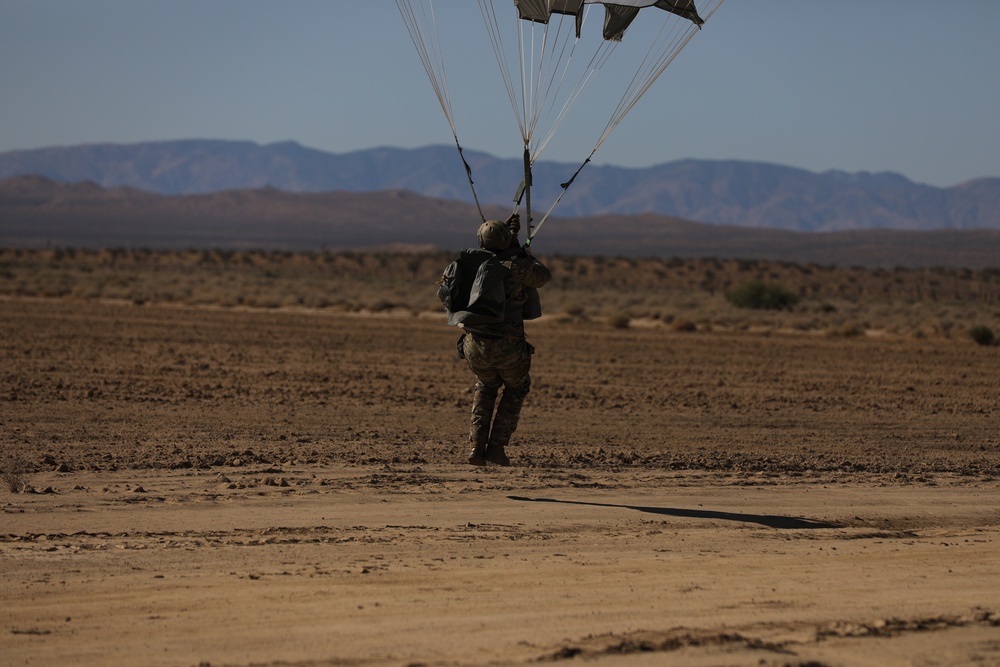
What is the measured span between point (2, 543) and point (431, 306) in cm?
3548

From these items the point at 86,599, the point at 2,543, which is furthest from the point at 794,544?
the point at 2,543

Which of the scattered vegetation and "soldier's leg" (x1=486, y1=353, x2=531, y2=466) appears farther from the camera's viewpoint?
the scattered vegetation

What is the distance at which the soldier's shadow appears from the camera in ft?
28.4

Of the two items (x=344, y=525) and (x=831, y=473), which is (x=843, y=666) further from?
(x=831, y=473)

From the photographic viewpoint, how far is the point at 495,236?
9.80m

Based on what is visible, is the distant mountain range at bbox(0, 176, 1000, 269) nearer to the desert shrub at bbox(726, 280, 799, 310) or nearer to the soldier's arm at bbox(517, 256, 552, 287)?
the desert shrub at bbox(726, 280, 799, 310)

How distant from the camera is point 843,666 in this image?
5324 mm

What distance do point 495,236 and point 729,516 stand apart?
9.82 ft

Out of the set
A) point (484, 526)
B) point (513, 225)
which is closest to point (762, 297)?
point (513, 225)

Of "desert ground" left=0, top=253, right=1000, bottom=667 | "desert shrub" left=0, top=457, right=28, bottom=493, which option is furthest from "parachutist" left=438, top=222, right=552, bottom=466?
"desert shrub" left=0, top=457, right=28, bottom=493

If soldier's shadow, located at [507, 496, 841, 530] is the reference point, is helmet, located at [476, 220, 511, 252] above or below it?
above

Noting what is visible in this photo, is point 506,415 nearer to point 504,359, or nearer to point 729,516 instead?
point 504,359

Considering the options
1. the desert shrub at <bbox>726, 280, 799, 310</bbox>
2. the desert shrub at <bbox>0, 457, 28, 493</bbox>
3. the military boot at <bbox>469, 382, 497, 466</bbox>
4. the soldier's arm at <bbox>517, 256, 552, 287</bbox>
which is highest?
the soldier's arm at <bbox>517, 256, 552, 287</bbox>

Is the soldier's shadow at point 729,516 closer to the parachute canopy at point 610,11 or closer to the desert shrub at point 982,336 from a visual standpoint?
the parachute canopy at point 610,11
